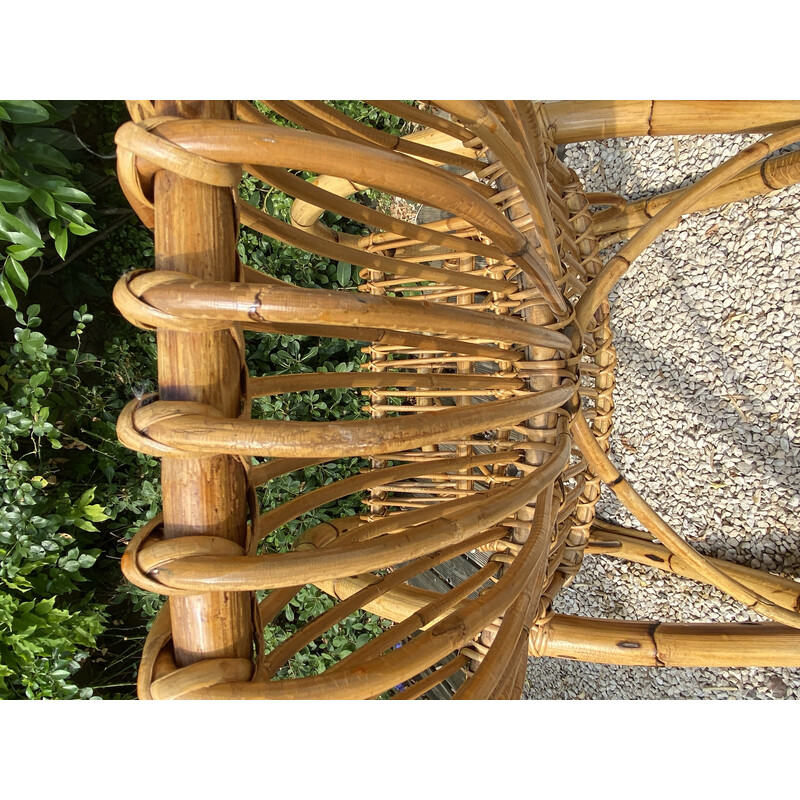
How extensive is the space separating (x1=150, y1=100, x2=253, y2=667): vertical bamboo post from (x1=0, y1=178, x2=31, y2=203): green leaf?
0.64 m

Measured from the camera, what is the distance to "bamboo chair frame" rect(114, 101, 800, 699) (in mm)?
304

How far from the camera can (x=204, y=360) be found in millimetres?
325

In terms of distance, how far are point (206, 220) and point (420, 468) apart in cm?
45

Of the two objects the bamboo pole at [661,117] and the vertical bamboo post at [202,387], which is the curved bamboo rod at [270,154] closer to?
the vertical bamboo post at [202,387]

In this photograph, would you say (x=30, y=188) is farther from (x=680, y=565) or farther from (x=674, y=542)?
(x=680, y=565)

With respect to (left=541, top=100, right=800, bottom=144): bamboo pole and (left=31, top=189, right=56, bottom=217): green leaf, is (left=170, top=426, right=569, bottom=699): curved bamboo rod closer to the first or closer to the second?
(left=541, top=100, right=800, bottom=144): bamboo pole

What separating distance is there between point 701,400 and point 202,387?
104cm

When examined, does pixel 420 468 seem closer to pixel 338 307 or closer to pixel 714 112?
pixel 338 307

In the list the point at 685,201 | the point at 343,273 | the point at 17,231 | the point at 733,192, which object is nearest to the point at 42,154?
the point at 17,231

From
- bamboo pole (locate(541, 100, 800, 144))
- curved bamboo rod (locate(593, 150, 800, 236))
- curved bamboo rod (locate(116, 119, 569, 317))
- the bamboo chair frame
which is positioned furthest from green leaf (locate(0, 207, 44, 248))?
curved bamboo rod (locate(593, 150, 800, 236))

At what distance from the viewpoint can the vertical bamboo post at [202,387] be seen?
1.05ft

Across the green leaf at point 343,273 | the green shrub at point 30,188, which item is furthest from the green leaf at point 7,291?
the green leaf at point 343,273

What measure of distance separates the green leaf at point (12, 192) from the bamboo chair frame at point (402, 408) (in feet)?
1.54
